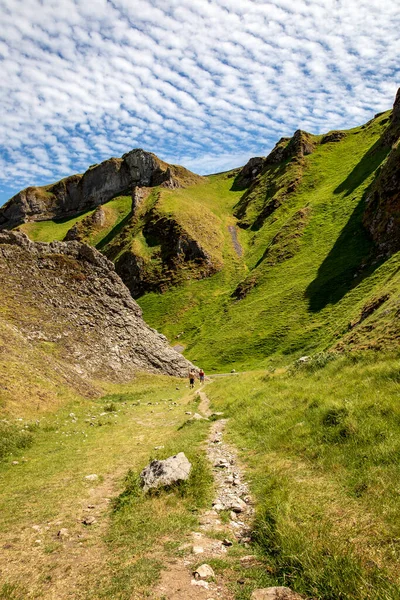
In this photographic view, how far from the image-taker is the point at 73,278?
40.8m

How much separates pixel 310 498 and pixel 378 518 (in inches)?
60.4

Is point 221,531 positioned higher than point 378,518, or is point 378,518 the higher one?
point 378,518

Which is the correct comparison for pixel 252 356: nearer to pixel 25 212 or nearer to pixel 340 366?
pixel 340 366

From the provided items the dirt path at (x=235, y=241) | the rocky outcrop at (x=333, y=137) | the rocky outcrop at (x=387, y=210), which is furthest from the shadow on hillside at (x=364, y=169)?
the rocky outcrop at (x=333, y=137)

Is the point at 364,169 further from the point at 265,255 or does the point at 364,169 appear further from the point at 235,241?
the point at 235,241

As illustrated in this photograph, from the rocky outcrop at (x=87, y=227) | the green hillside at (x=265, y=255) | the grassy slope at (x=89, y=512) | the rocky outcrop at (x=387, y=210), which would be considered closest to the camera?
the grassy slope at (x=89, y=512)

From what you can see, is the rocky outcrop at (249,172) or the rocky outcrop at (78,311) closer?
the rocky outcrop at (78,311)

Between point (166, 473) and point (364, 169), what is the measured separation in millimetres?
113479

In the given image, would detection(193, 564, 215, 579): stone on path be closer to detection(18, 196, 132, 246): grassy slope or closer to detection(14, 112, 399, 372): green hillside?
detection(14, 112, 399, 372): green hillside

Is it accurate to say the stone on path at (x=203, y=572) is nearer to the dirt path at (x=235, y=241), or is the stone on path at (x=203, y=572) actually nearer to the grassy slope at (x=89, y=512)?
the grassy slope at (x=89, y=512)

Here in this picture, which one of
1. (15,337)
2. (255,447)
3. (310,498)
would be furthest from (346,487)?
(15,337)

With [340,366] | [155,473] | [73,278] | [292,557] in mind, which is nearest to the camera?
[292,557]

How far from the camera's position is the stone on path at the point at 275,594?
16.1ft

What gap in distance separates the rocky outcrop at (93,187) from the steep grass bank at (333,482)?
152 metres
